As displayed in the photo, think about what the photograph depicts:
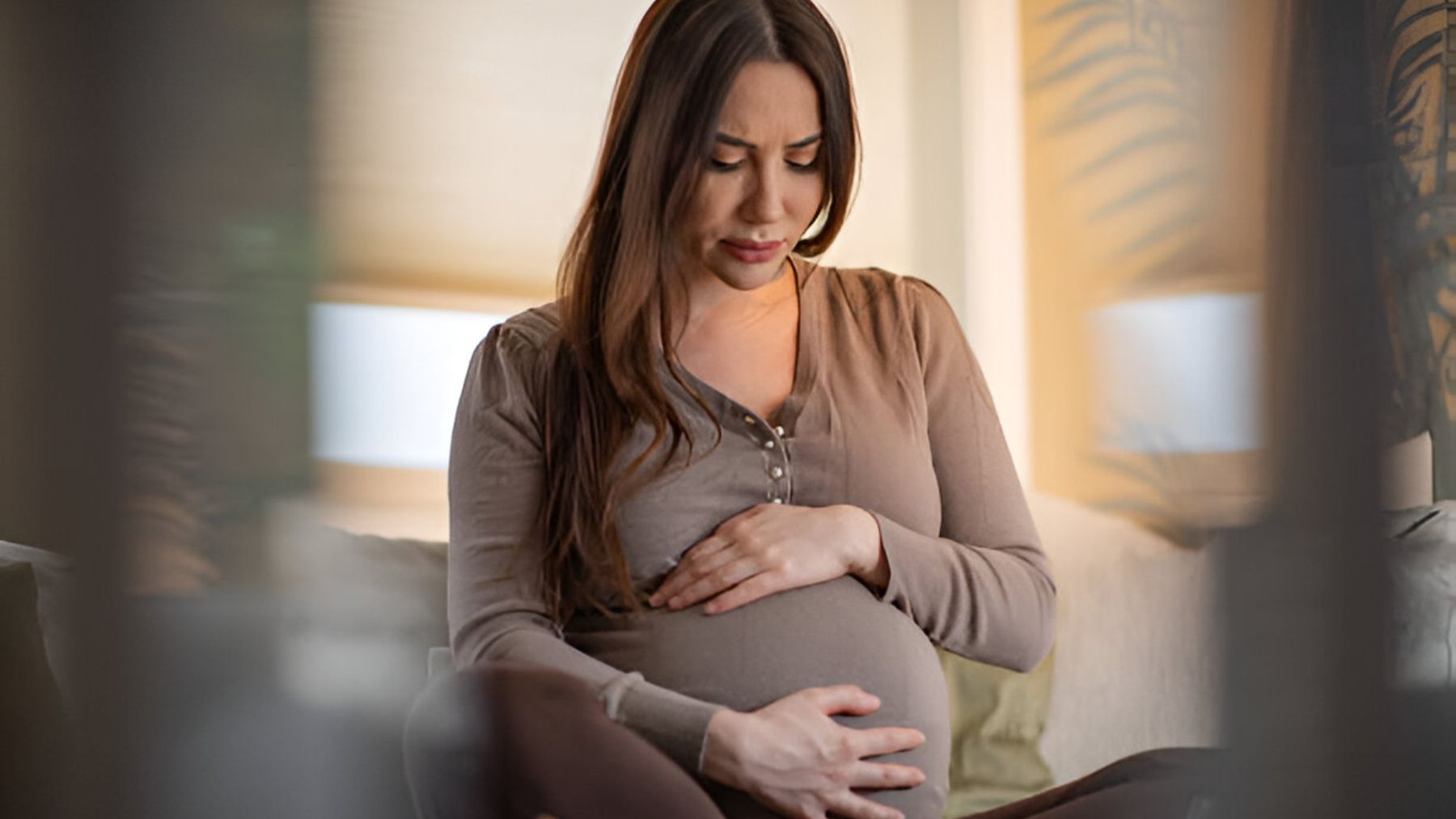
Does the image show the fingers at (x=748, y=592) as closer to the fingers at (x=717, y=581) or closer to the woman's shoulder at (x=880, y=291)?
the fingers at (x=717, y=581)

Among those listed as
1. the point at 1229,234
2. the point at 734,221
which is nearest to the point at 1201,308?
the point at 1229,234

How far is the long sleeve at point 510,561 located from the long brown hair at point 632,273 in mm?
13

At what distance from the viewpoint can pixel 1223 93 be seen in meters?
1.19

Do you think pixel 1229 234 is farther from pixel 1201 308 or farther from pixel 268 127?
pixel 268 127

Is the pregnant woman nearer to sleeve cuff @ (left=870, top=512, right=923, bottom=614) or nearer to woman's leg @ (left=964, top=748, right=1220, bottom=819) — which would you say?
sleeve cuff @ (left=870, top=512, right=923, bottom=614)

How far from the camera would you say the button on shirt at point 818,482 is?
3.01 feet

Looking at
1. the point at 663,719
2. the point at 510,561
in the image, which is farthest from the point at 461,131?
the point at 663,719

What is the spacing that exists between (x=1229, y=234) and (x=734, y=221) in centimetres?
48

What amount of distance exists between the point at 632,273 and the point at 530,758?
326 mm

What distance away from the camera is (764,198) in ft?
3.10

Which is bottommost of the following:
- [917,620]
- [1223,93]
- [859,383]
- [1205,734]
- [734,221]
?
[1205,734]

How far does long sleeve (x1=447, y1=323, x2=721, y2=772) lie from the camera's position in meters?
0.91

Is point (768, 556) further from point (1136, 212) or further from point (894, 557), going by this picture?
point (1136, 212)

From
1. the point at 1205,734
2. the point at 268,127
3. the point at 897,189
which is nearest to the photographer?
the point at 268,127
